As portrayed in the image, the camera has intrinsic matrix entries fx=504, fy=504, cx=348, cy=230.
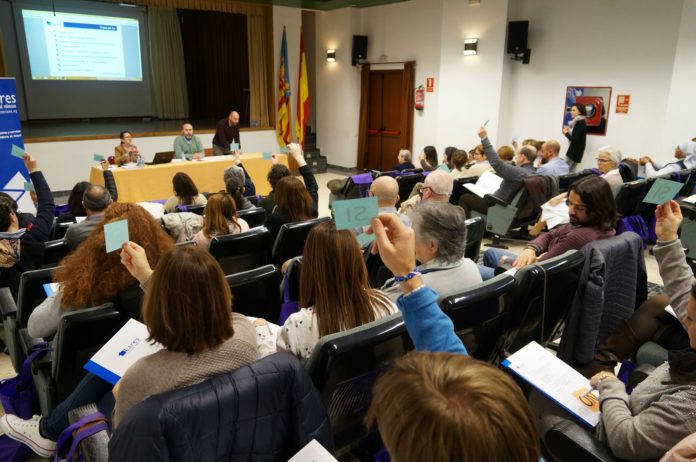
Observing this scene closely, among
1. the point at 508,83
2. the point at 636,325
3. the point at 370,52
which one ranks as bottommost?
the point at 636,325

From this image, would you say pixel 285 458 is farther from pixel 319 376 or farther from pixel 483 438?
pixel 483 438

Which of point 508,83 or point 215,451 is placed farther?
point 508,83

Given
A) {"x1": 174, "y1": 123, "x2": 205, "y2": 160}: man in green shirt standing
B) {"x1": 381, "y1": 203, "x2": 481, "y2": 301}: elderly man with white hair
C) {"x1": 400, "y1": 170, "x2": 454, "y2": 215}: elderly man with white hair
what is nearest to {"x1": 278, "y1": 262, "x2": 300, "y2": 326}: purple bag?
{"x1": 381, "y1": 203, "x2": 481, "y2": 301}: elderly man with white hair

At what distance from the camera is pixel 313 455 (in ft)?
3.92

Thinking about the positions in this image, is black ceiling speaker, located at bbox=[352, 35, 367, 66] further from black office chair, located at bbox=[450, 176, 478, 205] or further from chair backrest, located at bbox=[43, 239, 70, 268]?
chair backrest, located at bbox=[43, 239, 70, 268]

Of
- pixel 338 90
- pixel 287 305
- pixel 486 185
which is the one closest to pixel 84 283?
pixel 287 305

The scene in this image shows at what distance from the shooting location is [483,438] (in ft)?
2.07

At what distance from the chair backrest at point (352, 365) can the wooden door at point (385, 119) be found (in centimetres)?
870

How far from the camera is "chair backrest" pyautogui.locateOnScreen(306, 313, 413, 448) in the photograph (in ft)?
4.55

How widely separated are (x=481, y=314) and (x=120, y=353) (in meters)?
1.22

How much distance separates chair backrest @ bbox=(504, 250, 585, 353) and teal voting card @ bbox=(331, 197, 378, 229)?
0.74 m

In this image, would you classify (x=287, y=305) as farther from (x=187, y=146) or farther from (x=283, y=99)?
(x=283, y=99)

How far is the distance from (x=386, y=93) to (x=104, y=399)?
9.14 metres

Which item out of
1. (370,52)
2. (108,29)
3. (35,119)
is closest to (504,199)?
(370,52)
